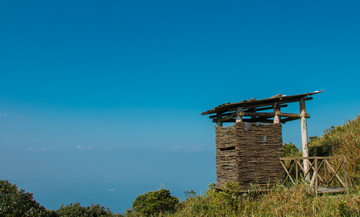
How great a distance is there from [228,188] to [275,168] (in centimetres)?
251

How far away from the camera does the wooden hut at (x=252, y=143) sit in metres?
12.3

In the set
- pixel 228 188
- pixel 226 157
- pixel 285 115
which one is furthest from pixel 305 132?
pixel 228 188

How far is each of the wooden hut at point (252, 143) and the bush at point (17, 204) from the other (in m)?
7.53

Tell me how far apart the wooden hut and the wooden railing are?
18.9 inches

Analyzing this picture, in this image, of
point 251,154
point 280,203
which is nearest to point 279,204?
point 280,203

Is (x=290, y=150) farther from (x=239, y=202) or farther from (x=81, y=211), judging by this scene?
(x=81, y=211)

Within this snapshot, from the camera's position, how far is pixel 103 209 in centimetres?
1461

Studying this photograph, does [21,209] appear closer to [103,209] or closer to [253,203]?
[103,209]

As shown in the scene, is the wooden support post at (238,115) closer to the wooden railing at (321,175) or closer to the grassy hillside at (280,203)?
the wooden railing at (321,175)

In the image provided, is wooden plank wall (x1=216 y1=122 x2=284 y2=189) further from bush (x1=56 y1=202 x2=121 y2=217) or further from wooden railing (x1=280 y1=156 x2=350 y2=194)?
bush (x1=56 y1=202 x2=121 y2=217)

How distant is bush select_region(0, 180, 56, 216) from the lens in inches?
474

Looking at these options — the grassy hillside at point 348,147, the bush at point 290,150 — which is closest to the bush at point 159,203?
the grassy hillside at point 348,147

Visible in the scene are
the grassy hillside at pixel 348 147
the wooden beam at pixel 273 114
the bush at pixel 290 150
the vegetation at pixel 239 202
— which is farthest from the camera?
the bush at pixel 290 150

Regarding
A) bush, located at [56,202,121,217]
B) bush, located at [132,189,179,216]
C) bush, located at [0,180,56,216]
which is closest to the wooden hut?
bush, located at [132,189,179,216]
